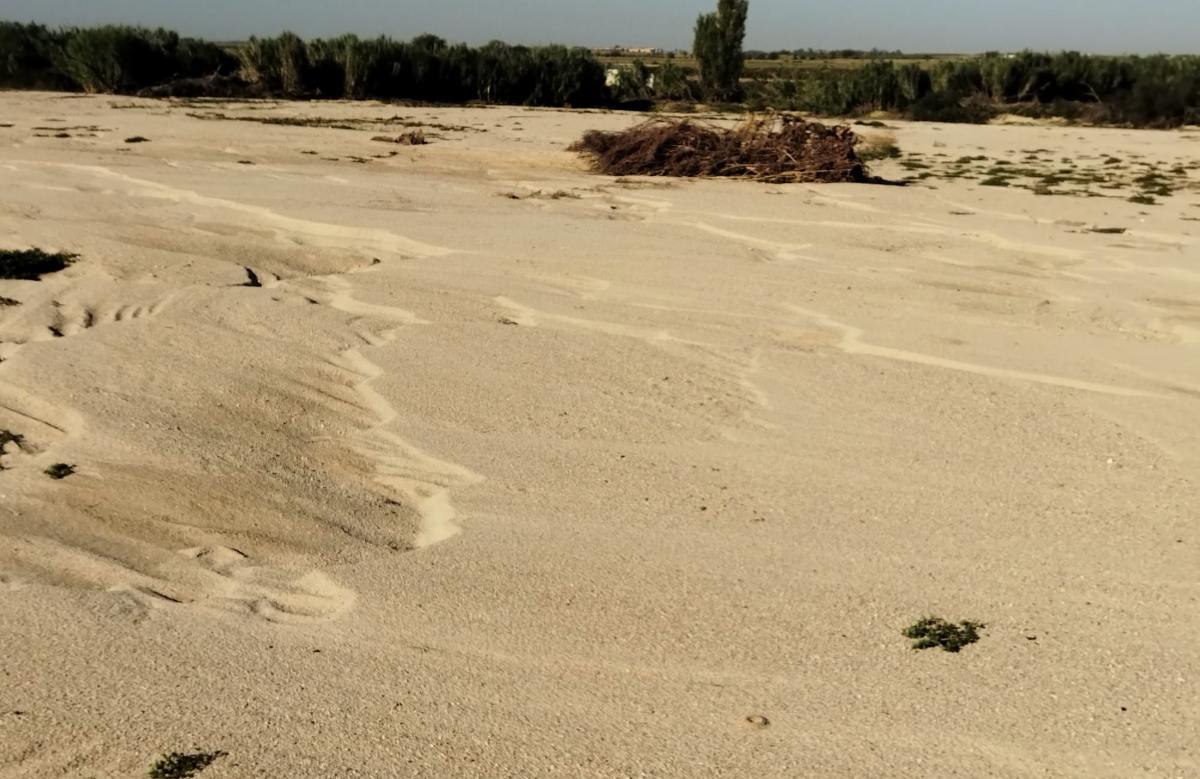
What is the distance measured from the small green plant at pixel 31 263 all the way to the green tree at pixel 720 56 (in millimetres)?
26791

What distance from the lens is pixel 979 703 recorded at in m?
3.19

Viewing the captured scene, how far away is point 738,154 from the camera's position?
1409 cm

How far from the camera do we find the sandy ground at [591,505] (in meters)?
3.10

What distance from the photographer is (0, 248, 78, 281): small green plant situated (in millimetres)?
7656

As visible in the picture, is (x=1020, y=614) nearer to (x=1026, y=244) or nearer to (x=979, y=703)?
(x=979, y=703)

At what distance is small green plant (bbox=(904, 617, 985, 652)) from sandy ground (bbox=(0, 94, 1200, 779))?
0.05m

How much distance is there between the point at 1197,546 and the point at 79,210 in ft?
28.2

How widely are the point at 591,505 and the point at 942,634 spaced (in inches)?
57.5

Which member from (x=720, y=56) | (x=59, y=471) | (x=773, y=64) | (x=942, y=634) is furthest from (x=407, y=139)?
(x=773, y=64)

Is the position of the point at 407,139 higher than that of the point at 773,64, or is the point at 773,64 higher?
the point at 773,64

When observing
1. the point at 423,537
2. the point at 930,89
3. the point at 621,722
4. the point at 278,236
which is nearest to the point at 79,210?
the point at 278,236

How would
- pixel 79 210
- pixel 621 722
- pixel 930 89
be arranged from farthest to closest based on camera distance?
1. pixel 930 89
2. pixel 79 210
3. pixel 621 722

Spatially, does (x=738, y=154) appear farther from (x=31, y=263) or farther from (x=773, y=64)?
(x=773, y=64)

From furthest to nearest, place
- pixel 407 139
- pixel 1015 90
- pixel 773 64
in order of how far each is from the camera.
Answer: pixel 773 64, pixel 1015 90, pixel 407 139
